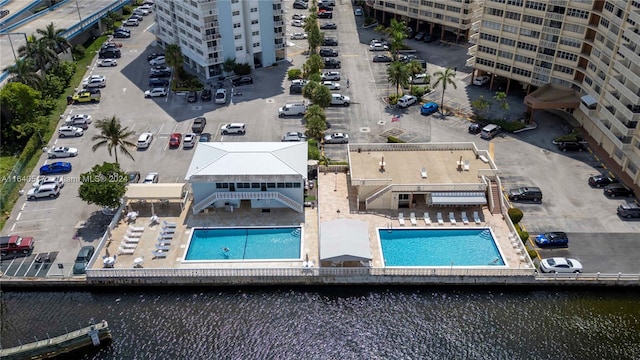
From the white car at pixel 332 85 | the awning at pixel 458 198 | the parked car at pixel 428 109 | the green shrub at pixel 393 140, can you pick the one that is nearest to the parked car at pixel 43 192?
the green shrub at pixel 393 140

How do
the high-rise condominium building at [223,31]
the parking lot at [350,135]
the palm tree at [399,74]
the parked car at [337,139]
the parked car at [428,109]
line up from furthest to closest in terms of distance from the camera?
1. the high-rise condominium building at [223,31]
2. the palm tree at [399,74]
3. the parked car at [428,109]
4. the parked car at [337,139]
5. the parking lot at [350,135]

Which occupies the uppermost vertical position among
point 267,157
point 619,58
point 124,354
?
point 619,58

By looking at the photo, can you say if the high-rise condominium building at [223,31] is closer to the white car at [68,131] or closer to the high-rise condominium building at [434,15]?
the white car at [68,131]

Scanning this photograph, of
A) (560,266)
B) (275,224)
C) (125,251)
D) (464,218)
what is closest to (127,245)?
(125,251)

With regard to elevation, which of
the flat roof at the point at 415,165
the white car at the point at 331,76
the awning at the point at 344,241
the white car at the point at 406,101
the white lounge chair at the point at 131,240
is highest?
the flat roof at the point at 415,165

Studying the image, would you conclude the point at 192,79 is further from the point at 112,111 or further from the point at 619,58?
the point at 619,58

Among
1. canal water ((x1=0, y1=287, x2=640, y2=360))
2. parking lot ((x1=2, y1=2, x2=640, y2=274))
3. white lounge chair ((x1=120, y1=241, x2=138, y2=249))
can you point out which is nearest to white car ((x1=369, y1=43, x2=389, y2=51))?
parking lot ((x1=2, y1=2, x2=640, y2=274))

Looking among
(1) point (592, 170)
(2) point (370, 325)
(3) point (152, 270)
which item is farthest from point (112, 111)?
(1) point (592, 170)

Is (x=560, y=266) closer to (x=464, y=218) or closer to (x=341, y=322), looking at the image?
(x=464, y=218)
